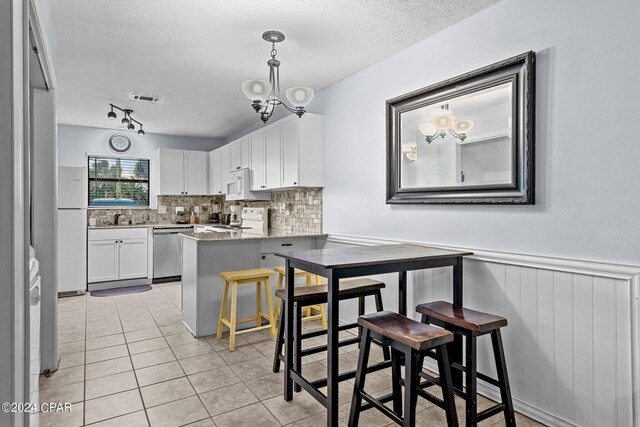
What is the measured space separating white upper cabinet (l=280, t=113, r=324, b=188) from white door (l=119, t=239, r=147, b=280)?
2.99m

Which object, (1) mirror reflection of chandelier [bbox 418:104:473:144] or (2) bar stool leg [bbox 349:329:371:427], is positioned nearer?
(2) bar stool leg [bbox 349:329:371:427]

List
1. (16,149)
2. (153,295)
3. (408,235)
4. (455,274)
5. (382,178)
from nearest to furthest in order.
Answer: (16,149) → (455,274) → (408,235) → (382,178) → (153,295)

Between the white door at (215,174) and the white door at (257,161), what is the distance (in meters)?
1.36

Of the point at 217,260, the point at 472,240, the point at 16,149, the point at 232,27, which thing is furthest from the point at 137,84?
the point at 472,240

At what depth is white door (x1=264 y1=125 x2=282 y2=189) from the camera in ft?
14.6

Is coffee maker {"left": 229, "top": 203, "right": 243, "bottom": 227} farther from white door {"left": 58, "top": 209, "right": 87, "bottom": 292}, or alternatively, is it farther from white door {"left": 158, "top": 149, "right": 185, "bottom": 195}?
white door {"left": 58, "top": 209, "right": 87, "bottom": 292}

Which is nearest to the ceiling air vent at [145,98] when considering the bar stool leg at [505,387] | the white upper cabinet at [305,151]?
the white upper cabinet at [305,151]

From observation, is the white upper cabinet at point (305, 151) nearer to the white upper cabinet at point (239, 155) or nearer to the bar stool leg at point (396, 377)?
the white upper cabinet at point (239, 155)

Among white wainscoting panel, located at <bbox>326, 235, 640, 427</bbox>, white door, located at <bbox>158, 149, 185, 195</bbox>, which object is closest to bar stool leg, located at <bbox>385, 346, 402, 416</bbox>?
white wainscoting panel, located at <bbox>326, 235, 640, 427</bbox>

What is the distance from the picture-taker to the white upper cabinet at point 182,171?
6.34 metres

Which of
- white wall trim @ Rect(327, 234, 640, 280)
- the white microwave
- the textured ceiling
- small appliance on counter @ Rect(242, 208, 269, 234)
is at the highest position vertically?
the textured ceiling

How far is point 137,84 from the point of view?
3959 millimetres

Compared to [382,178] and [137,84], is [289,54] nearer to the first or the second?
[382,178]

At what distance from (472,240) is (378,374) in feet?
3.77
